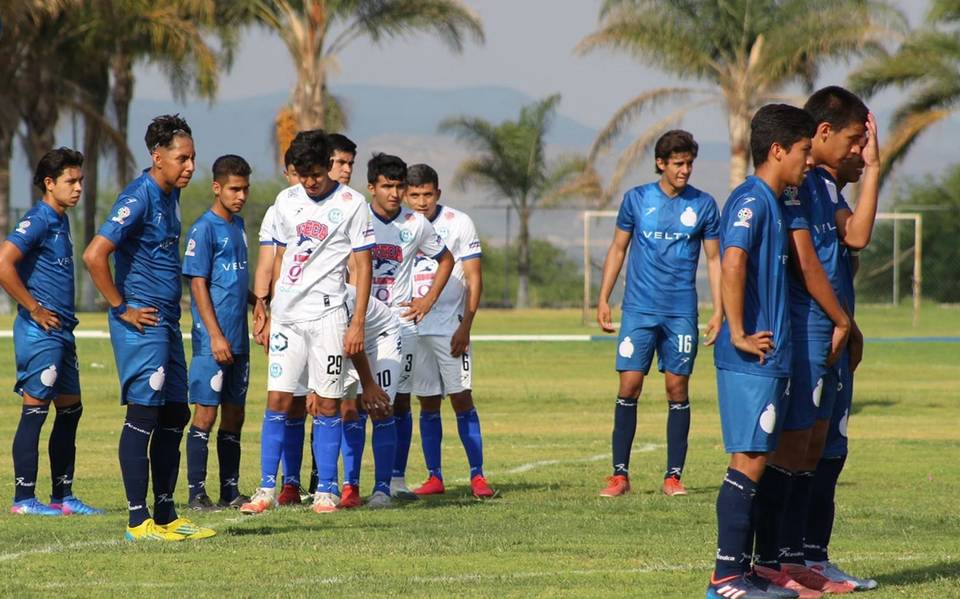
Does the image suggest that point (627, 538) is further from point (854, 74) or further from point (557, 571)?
point (854, 74)

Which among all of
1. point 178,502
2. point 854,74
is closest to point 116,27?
point 854,74

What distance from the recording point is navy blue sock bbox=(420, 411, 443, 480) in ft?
37.8

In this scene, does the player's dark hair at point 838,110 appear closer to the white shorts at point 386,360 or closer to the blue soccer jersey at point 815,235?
the blue soccer jersey at point 815,235

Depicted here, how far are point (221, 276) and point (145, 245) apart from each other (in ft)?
5.40

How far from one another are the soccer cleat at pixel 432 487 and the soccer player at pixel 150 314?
8.20 feet

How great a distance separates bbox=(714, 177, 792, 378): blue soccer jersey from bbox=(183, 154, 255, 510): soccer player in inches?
165

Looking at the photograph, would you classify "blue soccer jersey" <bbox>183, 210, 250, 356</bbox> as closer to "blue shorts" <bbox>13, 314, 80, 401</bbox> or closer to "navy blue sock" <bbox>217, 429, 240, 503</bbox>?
"navy blue sock" <bbox>217, 429, 240, 503</bbox>

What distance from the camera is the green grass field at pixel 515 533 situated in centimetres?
755

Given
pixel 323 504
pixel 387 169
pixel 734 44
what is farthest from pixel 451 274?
pixel 734 44

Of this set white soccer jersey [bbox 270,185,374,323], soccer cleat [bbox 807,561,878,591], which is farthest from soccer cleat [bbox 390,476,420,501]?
soccer cleat [bbox 807,561,878,591]

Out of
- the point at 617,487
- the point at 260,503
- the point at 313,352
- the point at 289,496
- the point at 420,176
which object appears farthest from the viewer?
→ the point at 420,176

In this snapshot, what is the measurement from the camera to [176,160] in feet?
29.5

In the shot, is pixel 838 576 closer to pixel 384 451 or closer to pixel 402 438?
pixel 384 451

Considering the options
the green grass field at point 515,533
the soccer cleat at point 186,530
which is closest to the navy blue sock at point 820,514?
the green grass field at point 515,533
